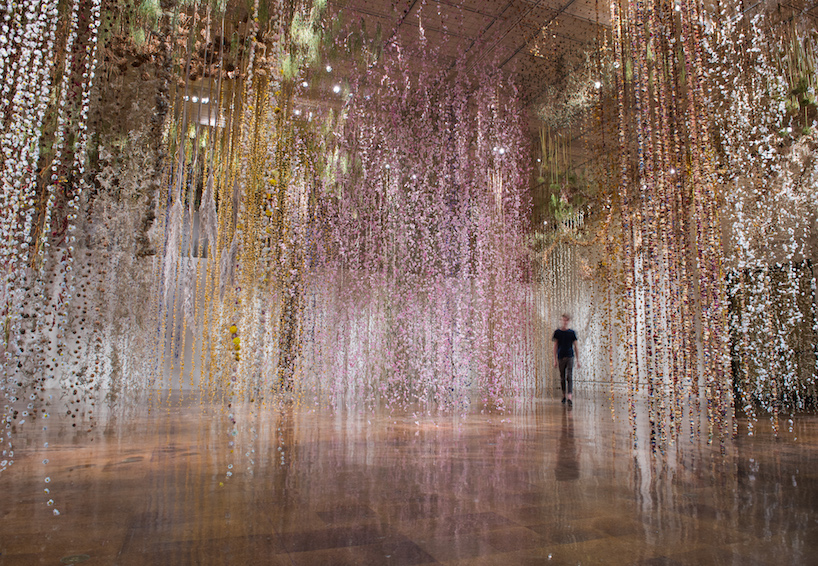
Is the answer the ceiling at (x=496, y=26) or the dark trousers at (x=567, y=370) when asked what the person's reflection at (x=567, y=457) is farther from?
the ceiling at (x=496, y=26)

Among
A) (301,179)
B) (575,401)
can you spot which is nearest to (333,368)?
(301,179)

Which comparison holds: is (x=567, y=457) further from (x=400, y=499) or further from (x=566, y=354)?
(x=566, y=354)

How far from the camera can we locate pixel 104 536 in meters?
1.64

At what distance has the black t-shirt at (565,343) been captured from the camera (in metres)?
6.09

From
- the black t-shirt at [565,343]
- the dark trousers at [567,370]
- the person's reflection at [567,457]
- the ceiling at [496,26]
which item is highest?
the ceiling at [496,26]

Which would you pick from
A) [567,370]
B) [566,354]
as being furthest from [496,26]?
[567,370]

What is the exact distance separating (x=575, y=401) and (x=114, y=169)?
6.01 meters

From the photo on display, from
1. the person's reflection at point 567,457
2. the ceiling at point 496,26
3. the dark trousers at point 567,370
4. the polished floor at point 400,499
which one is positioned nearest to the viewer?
the polished floor at point 400,499

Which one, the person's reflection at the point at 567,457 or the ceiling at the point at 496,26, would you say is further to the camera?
the ceiling at the point at 496,26

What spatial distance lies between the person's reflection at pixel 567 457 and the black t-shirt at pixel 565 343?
1.74m

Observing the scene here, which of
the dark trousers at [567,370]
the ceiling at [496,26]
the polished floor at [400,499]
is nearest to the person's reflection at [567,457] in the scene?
the polished floor at [400,499]

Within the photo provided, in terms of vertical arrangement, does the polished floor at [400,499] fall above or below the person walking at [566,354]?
below

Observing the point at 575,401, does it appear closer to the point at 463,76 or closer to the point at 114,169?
the point at 463,76

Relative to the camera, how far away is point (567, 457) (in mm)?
2979
